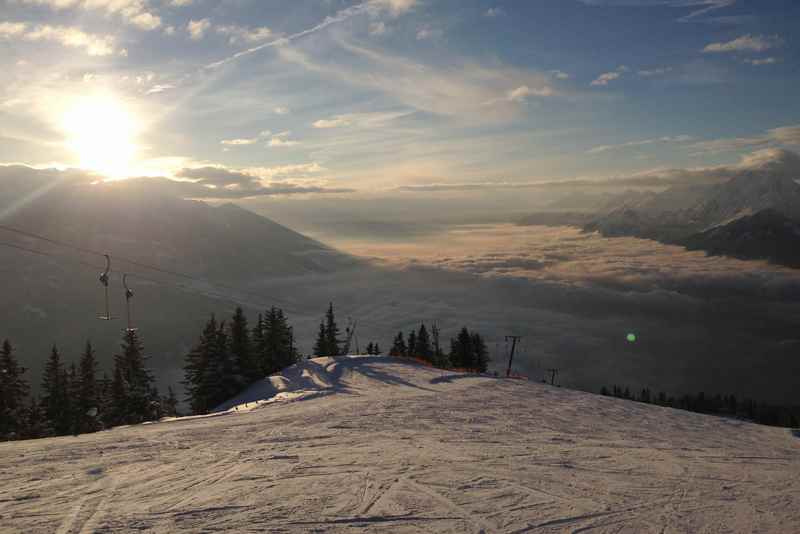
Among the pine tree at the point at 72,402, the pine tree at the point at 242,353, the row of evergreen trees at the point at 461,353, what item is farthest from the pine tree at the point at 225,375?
the row of evergreen trees at the point at 461,353

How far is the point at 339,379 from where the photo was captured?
3052 cm

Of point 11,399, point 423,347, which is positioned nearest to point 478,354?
point 423,347

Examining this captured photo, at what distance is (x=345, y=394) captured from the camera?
81.5 ft

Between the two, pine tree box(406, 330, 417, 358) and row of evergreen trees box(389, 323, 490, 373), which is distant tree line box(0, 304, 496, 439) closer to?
row of evergreen trees box(389, 323, 490, 373)

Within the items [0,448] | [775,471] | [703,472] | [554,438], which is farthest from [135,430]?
[775,471]

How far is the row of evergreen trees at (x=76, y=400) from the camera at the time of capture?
120 feet

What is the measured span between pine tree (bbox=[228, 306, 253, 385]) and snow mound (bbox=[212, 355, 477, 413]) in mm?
7028

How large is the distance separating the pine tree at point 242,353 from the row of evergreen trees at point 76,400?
258 inches

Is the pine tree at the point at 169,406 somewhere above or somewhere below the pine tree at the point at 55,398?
below

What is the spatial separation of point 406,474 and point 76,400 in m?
41.6

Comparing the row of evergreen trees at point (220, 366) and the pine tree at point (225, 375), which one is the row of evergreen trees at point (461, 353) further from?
the pine tree at point (225, 375)

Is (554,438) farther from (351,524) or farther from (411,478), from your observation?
(351,524)

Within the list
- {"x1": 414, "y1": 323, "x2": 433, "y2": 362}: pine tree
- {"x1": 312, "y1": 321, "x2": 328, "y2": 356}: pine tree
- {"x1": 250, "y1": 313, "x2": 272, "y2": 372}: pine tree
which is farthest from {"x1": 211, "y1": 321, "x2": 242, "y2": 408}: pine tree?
{"x1": 414, "y1": 323, "x2": 433, "y2": 362}: pine tree

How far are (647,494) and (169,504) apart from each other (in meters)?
9.61
